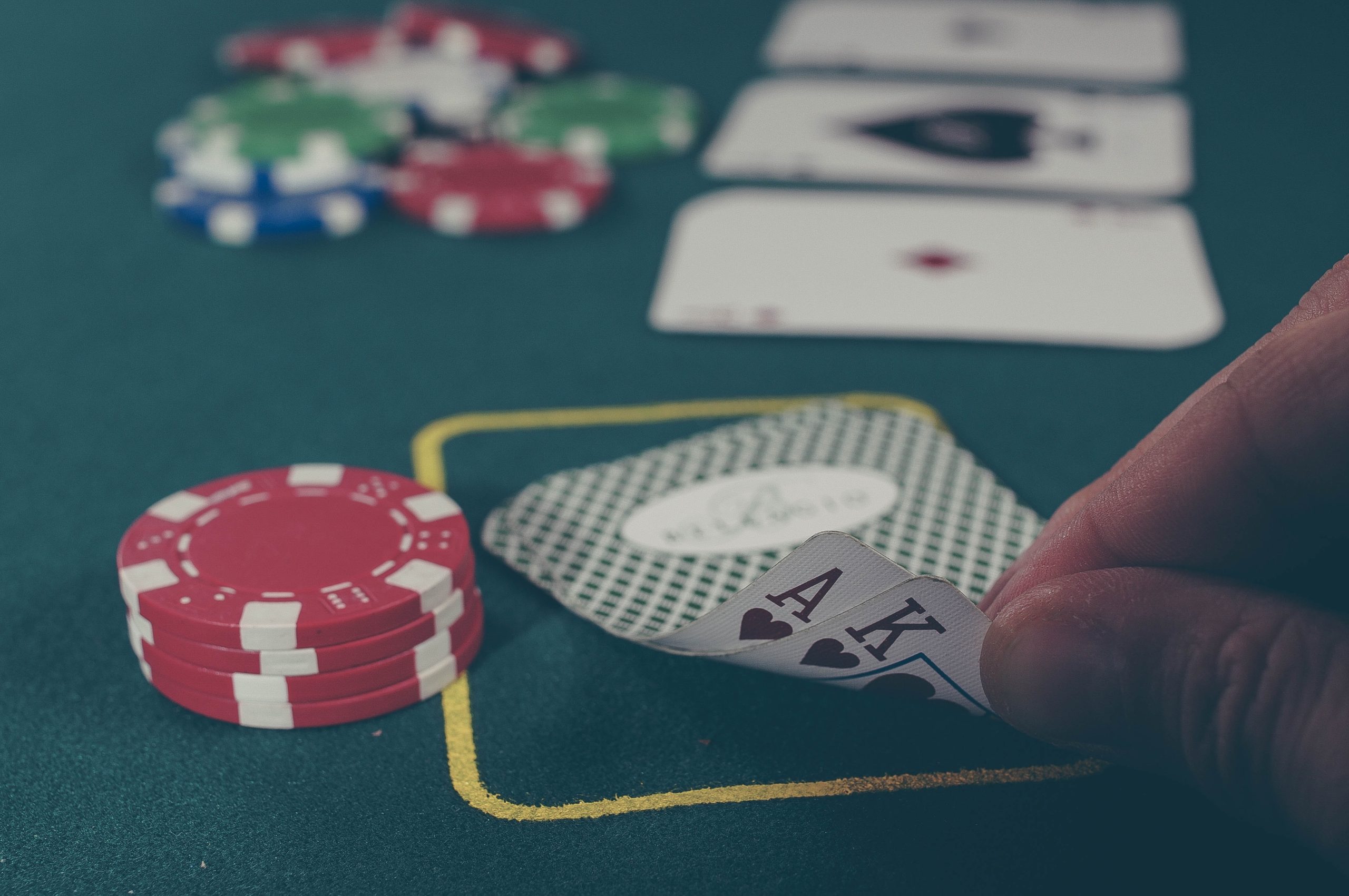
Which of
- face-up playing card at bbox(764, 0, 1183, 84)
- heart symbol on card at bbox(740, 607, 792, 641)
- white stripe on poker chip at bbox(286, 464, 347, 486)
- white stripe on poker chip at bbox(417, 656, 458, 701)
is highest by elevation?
face-up playing card at bbox(764, 0, 1183, 84)

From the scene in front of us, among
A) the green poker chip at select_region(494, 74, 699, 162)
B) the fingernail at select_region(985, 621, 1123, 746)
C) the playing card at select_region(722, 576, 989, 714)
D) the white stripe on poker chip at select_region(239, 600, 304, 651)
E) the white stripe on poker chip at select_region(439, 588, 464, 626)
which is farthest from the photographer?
the green poker chip at select_region(494, 74, 699, 162)

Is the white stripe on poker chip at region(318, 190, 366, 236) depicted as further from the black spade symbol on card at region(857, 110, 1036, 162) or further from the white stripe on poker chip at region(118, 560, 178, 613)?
the white stripe on poker chip at region(118, 560, 178, 613)

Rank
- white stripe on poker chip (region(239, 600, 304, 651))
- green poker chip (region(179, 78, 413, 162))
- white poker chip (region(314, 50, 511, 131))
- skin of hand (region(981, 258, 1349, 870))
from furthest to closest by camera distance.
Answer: white poker chip (region(314, 50, 511, 131))
green poker chip (region(179, 78, 413, 162))
white stripe on poker chip (region(239, 600, 304, 651))
skin of hand (region(981, 258, 1349, 870))

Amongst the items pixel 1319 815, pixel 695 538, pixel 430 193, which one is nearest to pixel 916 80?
pixel 430 193

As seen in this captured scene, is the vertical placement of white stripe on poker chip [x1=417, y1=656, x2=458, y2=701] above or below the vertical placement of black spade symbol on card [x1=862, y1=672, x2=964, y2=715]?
below

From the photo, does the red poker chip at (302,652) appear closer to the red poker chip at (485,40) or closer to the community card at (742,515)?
the community card at (742,515)

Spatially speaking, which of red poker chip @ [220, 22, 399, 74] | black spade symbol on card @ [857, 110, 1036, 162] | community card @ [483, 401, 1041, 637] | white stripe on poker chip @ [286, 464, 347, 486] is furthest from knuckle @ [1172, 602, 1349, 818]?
red poker chip @ [220, 22, 399, 74]

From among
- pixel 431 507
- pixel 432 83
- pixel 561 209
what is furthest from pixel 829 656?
pixel 432 83

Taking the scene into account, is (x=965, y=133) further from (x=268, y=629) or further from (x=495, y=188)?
(x=268, y=629)
